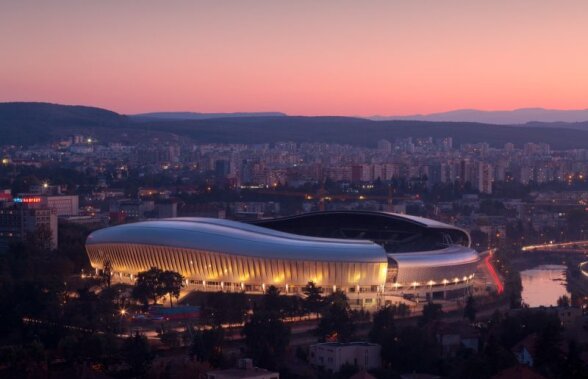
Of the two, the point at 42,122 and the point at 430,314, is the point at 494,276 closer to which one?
the point at 430,314

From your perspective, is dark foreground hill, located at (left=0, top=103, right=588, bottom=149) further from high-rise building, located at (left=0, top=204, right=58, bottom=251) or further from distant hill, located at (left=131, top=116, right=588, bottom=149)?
high-rise building, located at (left=0, top=204, right=58, bottom=251)

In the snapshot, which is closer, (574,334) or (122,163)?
(574,334)

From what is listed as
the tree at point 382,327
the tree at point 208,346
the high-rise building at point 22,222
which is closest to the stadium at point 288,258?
the tree at point 382,327

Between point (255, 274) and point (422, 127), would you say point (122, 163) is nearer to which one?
point (422, 127)

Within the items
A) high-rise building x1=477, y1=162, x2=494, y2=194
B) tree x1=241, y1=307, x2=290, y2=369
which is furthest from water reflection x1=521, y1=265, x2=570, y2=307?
high-rise building x1=477, y1=162, x2=494, y2=194

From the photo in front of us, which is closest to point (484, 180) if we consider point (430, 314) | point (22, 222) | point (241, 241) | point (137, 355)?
point (22, 222)

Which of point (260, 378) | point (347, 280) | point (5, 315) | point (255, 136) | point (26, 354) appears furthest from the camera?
point (255, 136)

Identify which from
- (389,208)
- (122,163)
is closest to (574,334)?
(389,208)

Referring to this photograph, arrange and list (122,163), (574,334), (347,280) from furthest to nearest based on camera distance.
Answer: (122,163), (347,280), (574,334)
